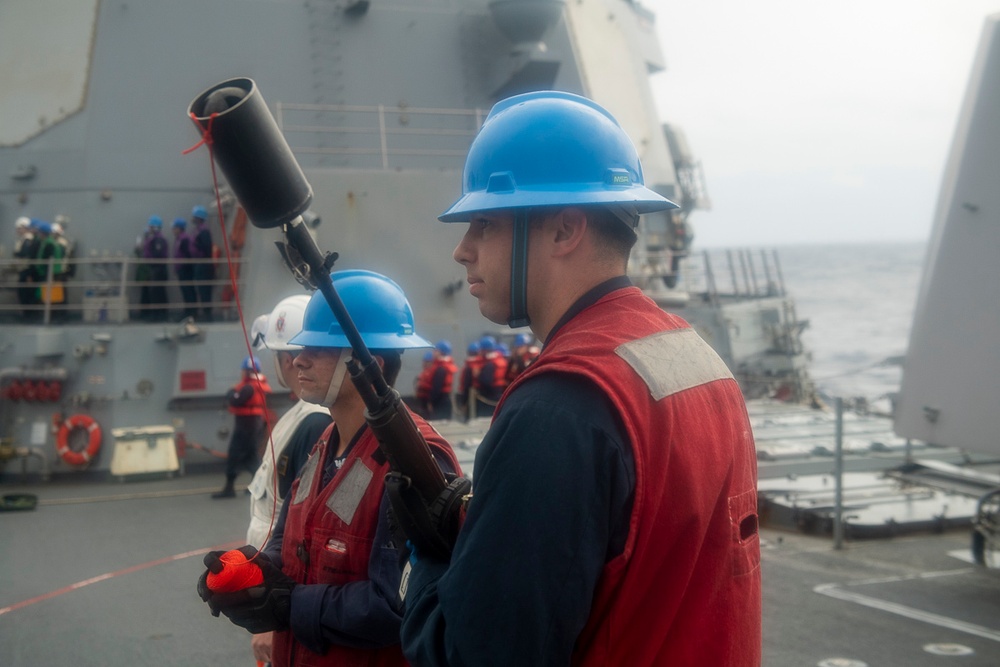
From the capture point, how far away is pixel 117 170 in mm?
11391

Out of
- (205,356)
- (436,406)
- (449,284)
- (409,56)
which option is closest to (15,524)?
(205,356)

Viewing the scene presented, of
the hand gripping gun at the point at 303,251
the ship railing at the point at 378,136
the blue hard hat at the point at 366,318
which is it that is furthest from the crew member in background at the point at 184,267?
the hand gripping gun at the point at 303,251

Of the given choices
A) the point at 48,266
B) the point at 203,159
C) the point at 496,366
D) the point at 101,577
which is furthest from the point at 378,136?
the point at 101,577

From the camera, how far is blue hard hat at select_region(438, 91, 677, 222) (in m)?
1.64

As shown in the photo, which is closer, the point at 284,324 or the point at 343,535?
the point at 343,535

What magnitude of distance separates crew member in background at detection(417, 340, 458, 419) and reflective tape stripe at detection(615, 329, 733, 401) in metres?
9.06

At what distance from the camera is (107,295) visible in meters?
11.3

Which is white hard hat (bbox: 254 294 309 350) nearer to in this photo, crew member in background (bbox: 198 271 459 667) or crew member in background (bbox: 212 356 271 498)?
crew member in background (bbox: 198 271 459 667)

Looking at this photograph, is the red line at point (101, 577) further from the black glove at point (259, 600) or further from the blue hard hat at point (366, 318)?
the black glove at point (259, 600)

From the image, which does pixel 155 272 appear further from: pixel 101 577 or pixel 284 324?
pixel 284 324

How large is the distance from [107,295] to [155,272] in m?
0.62

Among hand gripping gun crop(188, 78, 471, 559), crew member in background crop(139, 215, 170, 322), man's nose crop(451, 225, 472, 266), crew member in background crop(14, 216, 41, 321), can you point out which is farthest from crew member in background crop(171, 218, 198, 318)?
man's nose crop(451, 225, 472, 266)

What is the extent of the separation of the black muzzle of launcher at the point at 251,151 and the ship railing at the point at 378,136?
388 inches

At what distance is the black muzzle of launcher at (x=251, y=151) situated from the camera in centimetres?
160
